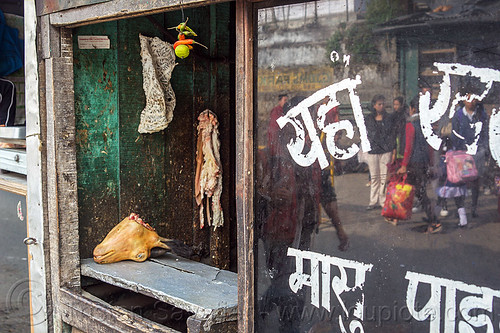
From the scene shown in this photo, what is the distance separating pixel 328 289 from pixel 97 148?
2429mm

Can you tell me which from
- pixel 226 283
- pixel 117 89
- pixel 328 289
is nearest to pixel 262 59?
pixel 328 289

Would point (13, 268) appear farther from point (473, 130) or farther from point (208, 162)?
point (473, 130)

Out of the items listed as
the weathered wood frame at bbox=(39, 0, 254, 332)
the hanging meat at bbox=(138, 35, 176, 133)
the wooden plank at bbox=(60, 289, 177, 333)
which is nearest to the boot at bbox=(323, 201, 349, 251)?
the wooden plank at bbox=(60, 289, 177, 333)

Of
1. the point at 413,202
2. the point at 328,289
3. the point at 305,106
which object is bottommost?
the point at 328,289

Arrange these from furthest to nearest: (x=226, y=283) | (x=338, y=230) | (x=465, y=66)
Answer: (x=226, y=283) < (x=338, y=230) < (x=465, y=66)

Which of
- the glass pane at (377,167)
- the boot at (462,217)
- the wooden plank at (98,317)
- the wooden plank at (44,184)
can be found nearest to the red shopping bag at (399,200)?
the glass pane at (377,167)

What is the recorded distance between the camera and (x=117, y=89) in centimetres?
431

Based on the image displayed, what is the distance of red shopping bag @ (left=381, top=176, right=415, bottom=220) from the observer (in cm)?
224

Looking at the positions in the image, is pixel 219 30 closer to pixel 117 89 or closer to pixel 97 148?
pixel 117 89

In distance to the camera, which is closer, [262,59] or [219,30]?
[262,59]

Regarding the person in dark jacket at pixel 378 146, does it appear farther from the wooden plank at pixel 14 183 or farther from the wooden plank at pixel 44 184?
the wooden plank at pixel 14 183

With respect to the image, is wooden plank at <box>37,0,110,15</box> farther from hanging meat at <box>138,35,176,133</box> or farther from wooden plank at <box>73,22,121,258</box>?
hanging meat at <box>138,35,176,133</box>

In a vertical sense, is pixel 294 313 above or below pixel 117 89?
below

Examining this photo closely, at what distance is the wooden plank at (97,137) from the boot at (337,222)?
2327 mm
